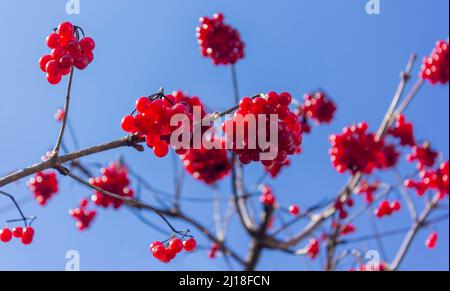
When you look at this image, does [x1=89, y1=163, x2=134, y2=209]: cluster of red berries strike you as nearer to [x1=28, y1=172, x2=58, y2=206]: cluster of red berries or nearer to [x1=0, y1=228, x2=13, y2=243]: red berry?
[x1=28, y1=172, x2=58, y2=206]: cluster of red berries

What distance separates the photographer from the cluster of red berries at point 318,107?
16.4 ft

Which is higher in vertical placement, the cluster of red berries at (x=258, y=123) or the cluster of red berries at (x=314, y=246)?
the cluster of red berries at (x=314, y=246)

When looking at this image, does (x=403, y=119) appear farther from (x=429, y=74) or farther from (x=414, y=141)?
(x=429, y=74)

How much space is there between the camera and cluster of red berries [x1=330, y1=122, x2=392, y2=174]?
13.4ft

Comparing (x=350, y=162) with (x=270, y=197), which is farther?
(x=270, y=197)

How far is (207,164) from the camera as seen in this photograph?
14.1ft

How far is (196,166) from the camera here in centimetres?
428

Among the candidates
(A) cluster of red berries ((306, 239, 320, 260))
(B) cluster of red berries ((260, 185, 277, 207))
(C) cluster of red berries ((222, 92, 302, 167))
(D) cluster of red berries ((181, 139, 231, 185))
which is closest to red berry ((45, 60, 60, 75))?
(C) cluster of red berries ((222, 92, 302, 167))

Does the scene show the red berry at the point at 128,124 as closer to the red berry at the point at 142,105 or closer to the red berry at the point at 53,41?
the red berry at the point at 142,105

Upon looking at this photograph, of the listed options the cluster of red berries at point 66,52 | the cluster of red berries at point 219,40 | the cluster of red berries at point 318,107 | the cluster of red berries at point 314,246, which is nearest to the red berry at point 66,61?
the cluster of red berries at point 66,52

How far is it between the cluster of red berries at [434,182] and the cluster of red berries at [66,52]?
13.2 ft

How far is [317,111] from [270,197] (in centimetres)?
114
